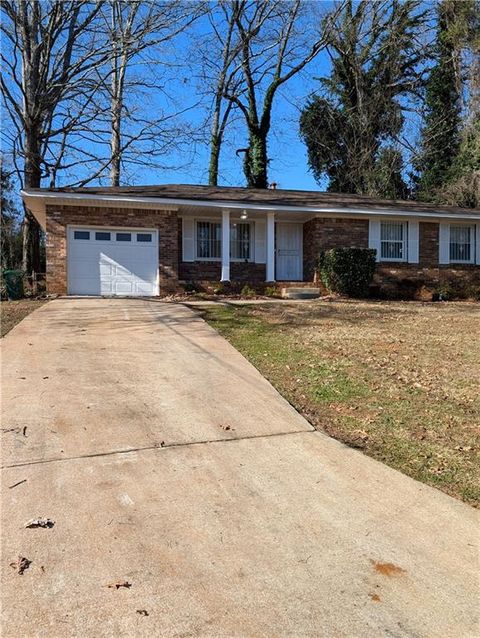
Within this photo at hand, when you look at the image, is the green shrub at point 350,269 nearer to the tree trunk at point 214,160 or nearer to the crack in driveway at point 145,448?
the crack in driveway at point 145,448

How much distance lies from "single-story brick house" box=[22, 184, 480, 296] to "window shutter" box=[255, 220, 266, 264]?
36 millimetres

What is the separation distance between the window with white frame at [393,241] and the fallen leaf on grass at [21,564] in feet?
52.0

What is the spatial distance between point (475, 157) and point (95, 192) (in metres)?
19.2

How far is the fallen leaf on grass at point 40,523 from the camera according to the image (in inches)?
108

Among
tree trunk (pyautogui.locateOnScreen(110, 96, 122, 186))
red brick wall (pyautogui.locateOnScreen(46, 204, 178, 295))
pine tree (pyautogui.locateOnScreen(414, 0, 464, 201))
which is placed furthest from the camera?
pine tree (pyautogui.locateOnScreen(414, 0, 464, 201))

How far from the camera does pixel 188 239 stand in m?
16.5

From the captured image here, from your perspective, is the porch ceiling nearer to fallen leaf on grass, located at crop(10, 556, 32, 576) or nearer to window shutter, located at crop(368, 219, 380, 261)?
window shutter, located at crop(368, 219, 380, 261)

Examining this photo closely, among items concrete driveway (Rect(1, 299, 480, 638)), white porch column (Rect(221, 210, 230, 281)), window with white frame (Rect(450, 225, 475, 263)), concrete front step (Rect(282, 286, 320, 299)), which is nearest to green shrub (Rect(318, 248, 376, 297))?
concrete front step (Rect(282, 286, 320, 299))

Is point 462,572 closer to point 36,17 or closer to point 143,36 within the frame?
point 143,36

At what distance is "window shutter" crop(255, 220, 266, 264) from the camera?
17.2 m

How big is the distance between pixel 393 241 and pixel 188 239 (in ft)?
23.6

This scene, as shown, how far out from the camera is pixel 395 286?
53.7 feet

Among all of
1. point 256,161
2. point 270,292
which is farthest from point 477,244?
point 256,161

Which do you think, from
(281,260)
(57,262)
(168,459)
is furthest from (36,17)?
(168,459)
